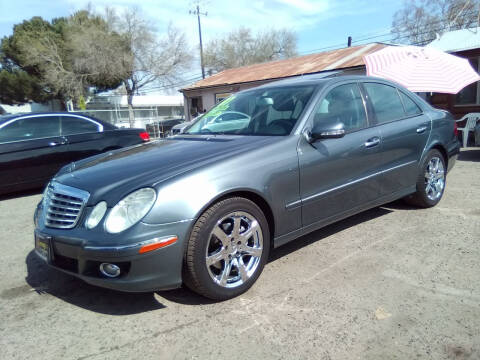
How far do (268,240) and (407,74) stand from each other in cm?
681

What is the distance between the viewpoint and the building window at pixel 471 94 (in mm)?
12427

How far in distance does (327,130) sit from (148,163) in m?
1.44

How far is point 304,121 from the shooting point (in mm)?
3156

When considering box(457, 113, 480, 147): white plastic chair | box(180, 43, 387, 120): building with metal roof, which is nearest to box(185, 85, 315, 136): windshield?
box(457, 113, 480, 147): white plastic chair

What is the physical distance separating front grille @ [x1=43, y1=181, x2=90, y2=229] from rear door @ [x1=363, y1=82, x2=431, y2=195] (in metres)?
2.77

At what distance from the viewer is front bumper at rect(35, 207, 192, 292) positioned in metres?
2.27

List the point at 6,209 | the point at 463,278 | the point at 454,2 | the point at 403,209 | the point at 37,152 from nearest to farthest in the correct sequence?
the point at 463,278
the point at 403,209
the point at 6,209
the point at 37,152
the point at 454,2

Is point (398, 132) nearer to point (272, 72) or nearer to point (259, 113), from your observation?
point (259, 113)

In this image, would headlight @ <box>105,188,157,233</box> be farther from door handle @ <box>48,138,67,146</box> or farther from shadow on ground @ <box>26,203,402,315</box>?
door handle @ <box>48,138,67,146</box>

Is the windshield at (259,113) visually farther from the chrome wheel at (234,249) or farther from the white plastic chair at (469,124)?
the white plastic chair at (469,124)

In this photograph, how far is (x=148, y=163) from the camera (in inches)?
111

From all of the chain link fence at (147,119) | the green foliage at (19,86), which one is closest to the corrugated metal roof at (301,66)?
the chain link fence at (147,119)

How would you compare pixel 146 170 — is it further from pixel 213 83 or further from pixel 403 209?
pixel 213 83

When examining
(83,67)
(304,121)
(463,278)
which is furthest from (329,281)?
(83,67)
